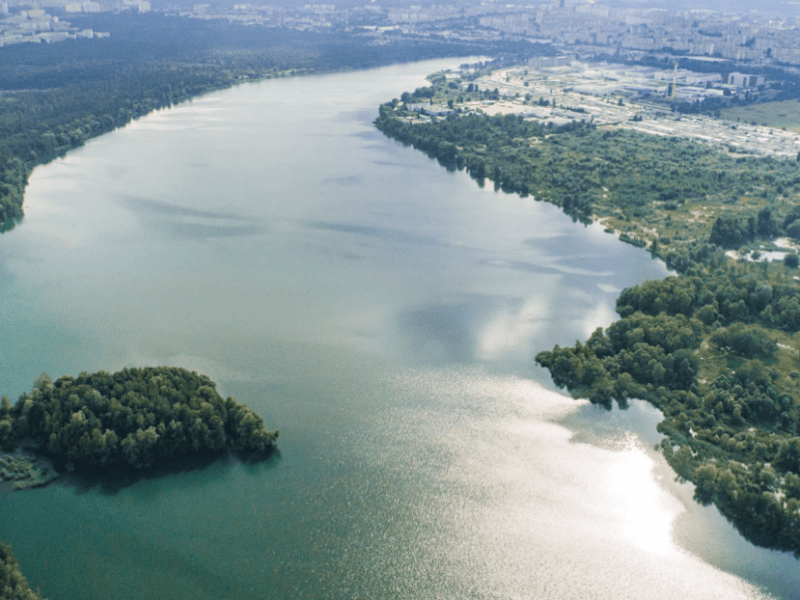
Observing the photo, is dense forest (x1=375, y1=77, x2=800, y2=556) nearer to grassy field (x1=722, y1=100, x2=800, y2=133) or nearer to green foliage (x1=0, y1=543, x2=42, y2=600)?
grassy field (x1=722, y1=100, x2=800, y2=133)

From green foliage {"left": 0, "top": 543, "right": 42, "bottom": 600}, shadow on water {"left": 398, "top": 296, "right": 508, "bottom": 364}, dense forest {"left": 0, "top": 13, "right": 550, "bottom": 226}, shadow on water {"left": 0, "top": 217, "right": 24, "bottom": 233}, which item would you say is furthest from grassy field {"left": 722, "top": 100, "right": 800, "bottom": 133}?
green foliage {"left": 0, "top": 543, "right": 42, "bottom": 600}

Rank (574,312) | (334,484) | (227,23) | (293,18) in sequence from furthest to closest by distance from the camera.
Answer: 1. (293,18)
2. (227,23)
3. (574,312)
4. (334,484)

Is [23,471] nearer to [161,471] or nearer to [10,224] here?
[161,471]

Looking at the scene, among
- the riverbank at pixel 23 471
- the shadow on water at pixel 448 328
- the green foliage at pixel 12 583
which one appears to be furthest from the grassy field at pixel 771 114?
the green foliage at pixel 12 583

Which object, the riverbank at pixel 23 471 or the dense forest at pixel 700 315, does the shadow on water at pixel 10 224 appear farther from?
the dense forest at pixel 700 315

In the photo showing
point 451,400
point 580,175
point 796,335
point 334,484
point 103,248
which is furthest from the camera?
point 580,175

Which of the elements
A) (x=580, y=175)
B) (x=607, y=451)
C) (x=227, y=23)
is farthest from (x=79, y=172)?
(x=227, y=23)

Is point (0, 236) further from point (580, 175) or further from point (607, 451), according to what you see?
point (580, 175)
